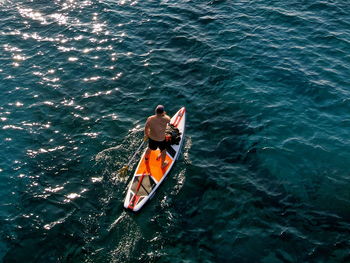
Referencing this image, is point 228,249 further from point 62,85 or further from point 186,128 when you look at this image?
point 62,85

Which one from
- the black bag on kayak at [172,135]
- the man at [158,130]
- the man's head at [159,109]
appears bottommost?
the black bag on kayak at [172,135]

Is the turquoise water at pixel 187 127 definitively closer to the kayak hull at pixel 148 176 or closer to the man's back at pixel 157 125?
the kayak hull at pixel 148 176

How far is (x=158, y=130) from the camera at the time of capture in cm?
1638

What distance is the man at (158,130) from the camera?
15914mm

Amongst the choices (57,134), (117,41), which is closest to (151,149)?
(57,134)

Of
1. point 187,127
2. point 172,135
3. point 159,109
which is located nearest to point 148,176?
point 172,135

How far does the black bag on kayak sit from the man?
2.44 ft

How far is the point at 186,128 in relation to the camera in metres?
19.9

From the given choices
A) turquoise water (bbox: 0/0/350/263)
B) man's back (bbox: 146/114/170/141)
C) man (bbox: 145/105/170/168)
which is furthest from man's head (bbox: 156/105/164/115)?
turquoise water (bbox: 0/0/350/263)

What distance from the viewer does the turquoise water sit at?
577 inches

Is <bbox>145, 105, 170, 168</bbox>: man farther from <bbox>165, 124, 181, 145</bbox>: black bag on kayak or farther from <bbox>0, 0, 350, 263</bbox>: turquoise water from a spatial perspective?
<bbox>0, 0, 350, 263</bbox>: turquoise water

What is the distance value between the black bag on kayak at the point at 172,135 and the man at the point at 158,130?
74 centimetres

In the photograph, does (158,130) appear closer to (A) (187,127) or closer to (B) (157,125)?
(B) (157,125)

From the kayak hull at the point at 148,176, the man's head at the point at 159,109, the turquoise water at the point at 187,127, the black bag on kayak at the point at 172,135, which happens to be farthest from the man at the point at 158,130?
the turquoise water at the point at 187,127
